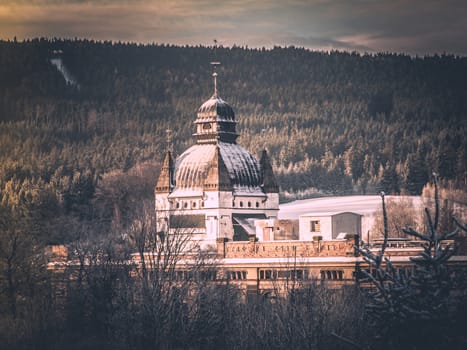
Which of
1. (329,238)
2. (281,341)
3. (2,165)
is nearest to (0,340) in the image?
(281,341)

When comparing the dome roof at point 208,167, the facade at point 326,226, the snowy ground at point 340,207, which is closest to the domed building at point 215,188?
the dome roof at point 208,167

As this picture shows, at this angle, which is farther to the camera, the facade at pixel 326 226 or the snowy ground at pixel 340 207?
the snowy ground at pixel 340 207

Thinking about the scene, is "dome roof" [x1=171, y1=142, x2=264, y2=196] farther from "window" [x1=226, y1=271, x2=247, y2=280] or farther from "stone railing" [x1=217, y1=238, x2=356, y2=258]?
"window" [x1=226, y1=271, x2=247, y2=280]

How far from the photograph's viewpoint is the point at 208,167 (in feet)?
500

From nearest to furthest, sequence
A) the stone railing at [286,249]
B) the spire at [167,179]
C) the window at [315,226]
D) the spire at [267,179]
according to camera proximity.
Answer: the stone railing at [286,249]
the window at [315,226]
the spire at [167,179]
the spire at [267,179]

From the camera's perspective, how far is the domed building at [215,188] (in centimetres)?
14875

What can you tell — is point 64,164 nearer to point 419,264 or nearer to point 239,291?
point 239,291

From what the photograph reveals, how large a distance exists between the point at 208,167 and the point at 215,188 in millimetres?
3349

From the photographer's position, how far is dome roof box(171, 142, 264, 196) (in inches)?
6004

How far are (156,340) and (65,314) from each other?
13367 mm

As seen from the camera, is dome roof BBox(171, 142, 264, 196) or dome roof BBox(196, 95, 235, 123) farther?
dome roof BBox(196, 95, 235, 123)

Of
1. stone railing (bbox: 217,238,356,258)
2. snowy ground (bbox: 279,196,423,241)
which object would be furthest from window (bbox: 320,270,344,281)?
snowy ground (bbox: 279,196,423,241)

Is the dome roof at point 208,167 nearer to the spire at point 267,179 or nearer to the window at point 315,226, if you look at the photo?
the spire at point 267,179

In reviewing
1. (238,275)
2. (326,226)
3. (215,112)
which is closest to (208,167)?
(215,112)
